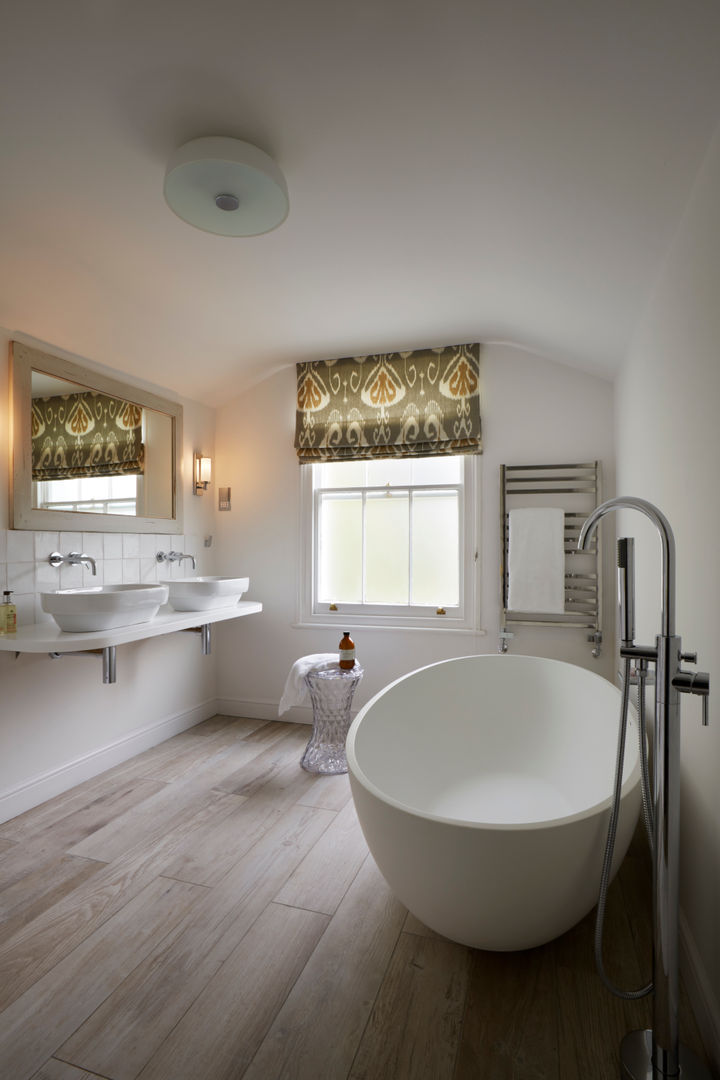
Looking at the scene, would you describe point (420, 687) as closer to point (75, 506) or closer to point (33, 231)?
point (75, 506)

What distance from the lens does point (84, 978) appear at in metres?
1.60

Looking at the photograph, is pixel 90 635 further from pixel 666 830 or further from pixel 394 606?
pixel 666 830

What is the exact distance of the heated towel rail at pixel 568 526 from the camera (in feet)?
10.7

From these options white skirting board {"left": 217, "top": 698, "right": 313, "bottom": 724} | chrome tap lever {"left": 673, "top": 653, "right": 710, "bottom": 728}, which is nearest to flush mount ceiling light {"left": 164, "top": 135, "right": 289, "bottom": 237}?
chrome tap lever {"left": 673, "top": 653, "right": 710, "bottom": 728}

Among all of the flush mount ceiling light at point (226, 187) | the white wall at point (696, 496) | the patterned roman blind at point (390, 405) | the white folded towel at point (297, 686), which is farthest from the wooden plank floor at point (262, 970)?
the flush mount ceiling light at point (226, 187)

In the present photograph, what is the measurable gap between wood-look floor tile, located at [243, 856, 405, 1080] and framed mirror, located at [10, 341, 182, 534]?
81.7 inches

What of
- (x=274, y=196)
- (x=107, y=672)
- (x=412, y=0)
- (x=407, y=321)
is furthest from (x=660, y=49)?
(x=107, y=672)

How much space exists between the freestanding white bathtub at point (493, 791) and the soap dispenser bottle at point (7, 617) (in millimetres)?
1487

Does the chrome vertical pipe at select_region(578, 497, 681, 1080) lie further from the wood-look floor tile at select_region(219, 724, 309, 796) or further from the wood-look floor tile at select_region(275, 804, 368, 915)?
the wood-look floor tile at select_region(219, 724, 309, 796)

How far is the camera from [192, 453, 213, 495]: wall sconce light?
12.5 ft

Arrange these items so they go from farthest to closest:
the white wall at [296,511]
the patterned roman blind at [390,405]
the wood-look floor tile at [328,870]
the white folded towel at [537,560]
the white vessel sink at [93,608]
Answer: the patterned roman blind at [390,405]
the white wall at [296,511]
the white folded towel at [537,560]
the white vessel sink at [93,608]
the wood-look floor tile at [328,870]

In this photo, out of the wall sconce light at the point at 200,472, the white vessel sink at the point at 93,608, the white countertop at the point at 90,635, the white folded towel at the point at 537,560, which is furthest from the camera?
the wall sconce light at the point at 200,472

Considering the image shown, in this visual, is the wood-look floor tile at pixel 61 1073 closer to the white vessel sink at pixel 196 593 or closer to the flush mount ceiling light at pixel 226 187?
the white vessel sink at pixel 196 593

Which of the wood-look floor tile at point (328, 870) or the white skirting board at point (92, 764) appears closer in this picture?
the wood-look floor tile at point (328, 870)
